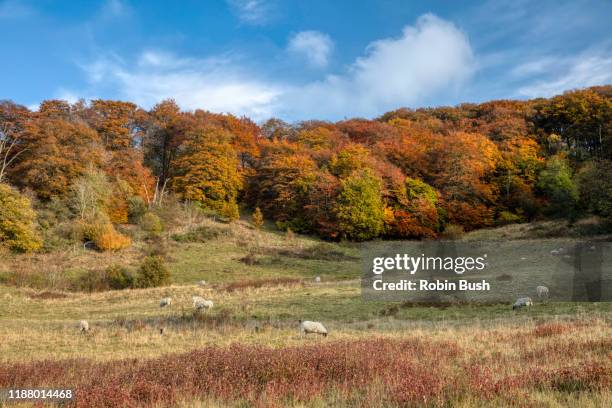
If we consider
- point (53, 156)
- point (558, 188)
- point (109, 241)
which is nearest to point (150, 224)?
point (109, 241)

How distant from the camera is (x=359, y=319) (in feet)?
57.3

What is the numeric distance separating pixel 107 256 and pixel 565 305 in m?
36.1

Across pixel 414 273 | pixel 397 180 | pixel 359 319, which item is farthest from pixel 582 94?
pixel 359 319

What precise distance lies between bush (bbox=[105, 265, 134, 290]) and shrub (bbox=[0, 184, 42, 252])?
33.2ft

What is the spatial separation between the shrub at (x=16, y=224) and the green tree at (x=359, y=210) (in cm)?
3280

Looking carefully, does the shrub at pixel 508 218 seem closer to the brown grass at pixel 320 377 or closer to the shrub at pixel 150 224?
the shrub at pixel 150 224

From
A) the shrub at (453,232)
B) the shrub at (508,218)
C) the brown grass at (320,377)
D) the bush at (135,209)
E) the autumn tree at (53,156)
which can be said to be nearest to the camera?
the brown grass at (320,377)

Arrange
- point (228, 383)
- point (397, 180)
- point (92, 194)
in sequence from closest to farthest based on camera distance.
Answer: point (228, 383) < point (92, 194) < point (397, 180)

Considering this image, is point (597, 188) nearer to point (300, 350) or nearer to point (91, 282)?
point (300, 350)

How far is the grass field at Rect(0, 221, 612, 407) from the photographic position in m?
6.00

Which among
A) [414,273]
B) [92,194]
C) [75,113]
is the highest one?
[75,113]

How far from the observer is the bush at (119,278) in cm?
3300

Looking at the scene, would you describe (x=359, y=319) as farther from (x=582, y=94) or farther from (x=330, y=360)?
(x=582, y=94)

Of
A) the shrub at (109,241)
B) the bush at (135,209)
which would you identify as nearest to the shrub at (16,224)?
the shrub at (109,241)
